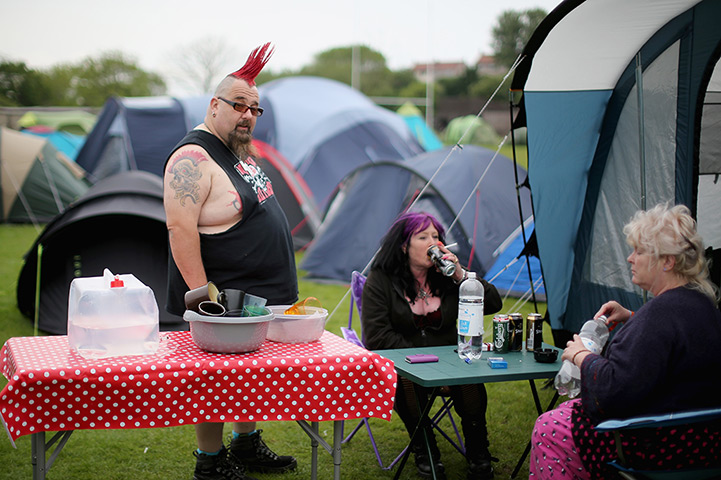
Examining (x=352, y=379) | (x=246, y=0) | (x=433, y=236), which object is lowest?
(x=352, y=379)

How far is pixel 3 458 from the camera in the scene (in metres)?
3.07

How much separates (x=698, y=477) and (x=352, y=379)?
1.09 meters

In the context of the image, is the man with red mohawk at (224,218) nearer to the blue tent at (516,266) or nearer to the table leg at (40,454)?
the table leg at (40,454)

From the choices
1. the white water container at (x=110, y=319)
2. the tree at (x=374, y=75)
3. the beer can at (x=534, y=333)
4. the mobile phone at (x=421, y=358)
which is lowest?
the mobile phone at (x=421, y=358)

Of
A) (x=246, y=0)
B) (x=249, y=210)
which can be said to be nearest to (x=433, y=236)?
(x=249, y=210)

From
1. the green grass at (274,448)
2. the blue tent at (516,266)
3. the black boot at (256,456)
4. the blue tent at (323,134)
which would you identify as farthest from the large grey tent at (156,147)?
the black boot at (256,456)

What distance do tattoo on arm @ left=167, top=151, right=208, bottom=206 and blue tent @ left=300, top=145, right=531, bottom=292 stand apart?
3.53 metres

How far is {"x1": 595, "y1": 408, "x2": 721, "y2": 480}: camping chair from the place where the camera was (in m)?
1.92

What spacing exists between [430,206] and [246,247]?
3990 millimetres

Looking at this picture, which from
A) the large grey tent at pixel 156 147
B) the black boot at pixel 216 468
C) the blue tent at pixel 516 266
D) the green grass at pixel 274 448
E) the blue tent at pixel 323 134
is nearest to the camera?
the black boot at pixel 216 468

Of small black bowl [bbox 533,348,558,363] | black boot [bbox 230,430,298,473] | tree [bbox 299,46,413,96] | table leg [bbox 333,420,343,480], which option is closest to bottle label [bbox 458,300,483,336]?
small black bowl [bbox 533,348,558,363]

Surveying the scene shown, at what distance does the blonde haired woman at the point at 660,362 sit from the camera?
1.96m

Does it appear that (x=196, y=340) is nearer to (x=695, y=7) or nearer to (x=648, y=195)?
(x=648, y=195)

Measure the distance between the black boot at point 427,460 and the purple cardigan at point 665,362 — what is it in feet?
3.25
